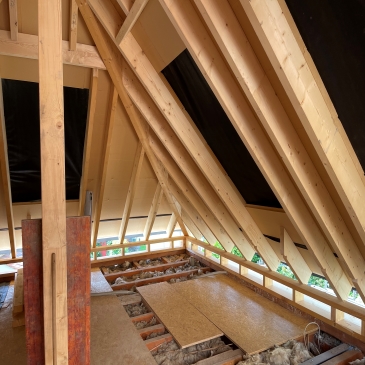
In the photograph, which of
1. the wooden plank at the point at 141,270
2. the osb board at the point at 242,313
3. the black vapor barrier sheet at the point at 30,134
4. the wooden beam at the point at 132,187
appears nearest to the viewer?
the osb board at the point at 242,313

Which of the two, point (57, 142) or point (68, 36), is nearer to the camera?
point (57, 142)

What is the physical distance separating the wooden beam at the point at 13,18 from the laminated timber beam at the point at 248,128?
1.49m

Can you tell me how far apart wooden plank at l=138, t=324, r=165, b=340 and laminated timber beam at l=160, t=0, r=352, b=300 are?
178cm

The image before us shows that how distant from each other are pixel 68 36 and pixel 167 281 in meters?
3.58

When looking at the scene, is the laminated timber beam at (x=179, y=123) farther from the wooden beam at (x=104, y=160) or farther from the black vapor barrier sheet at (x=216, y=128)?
the wooden beam at (x=104, y=160)

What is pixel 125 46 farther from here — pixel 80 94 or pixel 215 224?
pixel 215 224

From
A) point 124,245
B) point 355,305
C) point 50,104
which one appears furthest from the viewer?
point 124,245

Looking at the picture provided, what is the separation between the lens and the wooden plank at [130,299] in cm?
351

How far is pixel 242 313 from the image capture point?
316 cm

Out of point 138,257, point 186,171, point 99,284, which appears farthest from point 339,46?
point 138,257

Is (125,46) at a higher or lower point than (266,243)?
higher

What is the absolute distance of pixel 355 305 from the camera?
2.60 metres

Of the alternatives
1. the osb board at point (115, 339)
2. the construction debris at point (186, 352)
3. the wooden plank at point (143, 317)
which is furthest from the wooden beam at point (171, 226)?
the construction debris at point (186, 352)

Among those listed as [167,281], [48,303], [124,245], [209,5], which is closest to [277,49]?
[209,5]
